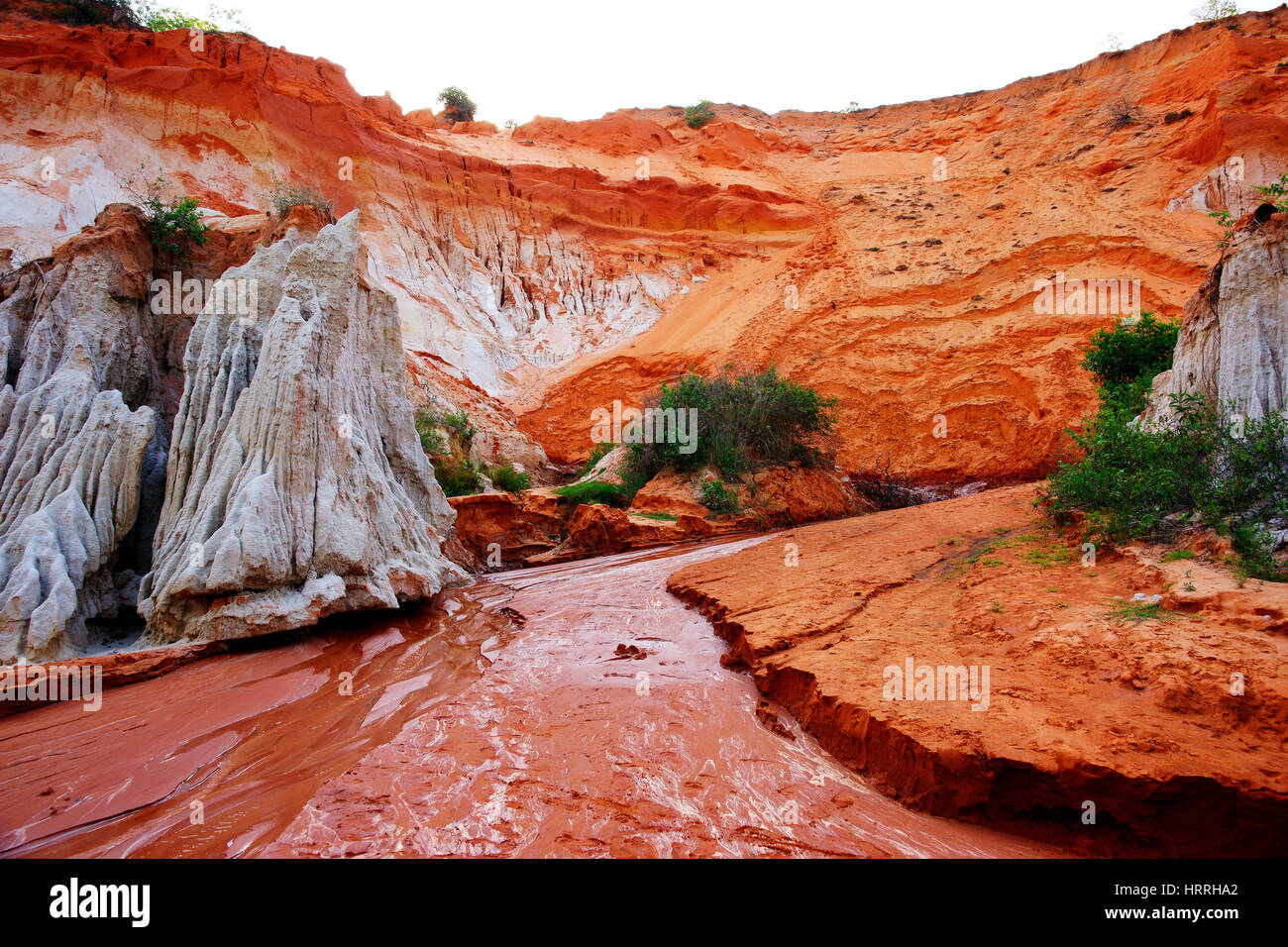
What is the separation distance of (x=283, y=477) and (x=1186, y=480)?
8425 mm

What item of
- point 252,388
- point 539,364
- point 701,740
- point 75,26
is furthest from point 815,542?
point 75,26

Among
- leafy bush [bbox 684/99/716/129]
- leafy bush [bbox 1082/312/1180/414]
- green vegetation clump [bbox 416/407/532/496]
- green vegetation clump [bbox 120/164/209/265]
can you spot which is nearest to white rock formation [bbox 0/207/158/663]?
green vegetation clump [bbox 120/164/209/265]

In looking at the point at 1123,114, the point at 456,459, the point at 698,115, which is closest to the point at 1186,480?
the point at 456,459

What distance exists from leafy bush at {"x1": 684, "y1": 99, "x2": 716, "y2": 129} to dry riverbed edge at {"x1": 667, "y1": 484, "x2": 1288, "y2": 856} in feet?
100

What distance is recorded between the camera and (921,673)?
3.55 meters

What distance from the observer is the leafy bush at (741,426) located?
13.5m

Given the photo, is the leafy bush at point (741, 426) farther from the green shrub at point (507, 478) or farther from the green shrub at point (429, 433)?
the green shrub at point (429, 433)

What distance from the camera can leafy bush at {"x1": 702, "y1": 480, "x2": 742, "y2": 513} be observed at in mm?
12273

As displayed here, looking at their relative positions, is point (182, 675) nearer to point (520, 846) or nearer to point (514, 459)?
point (520, 846)

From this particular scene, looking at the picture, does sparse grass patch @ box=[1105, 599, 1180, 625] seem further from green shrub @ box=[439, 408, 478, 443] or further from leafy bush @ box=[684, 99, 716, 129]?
leafy bush @ box=[684, 99, 716, 129]

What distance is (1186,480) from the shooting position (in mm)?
5285

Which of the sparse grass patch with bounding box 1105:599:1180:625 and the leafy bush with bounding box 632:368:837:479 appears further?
the leafy bush with bounding box 632:368:837:479

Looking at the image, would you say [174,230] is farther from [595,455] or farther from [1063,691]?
[595,455]

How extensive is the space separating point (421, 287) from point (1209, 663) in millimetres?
21152
